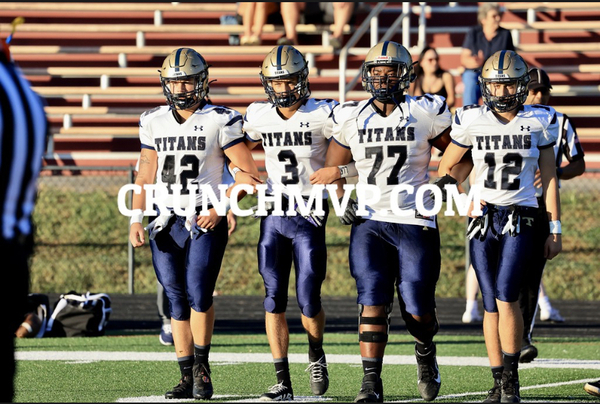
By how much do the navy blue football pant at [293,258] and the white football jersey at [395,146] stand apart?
381 mm

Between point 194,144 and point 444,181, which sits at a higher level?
point 194,144

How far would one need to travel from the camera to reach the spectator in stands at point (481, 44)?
12.2 m

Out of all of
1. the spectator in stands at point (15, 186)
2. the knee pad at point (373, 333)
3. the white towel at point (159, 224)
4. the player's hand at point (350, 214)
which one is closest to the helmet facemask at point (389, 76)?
the player's hand at point (350, 214)

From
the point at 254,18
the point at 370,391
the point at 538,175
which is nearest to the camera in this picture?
the point at 370,391

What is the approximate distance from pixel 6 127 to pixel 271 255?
3.04 meters

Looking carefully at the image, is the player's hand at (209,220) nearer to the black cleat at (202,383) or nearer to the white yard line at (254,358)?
the black cleat at (202,383)

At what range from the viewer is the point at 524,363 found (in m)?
7.59

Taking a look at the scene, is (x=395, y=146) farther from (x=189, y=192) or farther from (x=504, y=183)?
(x=189, y=192)

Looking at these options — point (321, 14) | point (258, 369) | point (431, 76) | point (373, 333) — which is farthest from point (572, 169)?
point (321, 14)

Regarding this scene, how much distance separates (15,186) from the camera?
3.25 metres

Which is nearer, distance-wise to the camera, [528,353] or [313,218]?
[313,218]

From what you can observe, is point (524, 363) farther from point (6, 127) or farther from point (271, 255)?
point (6, 127)

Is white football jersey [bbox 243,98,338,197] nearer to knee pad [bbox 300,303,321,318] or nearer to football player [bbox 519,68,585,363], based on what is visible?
knee pad [bbox 300,303,321,318]

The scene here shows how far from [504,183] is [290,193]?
1179 mm
